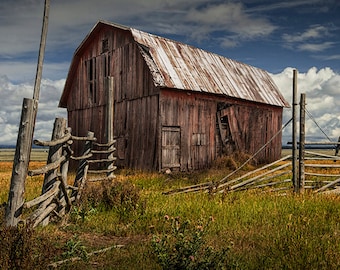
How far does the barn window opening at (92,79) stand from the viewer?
19.9m

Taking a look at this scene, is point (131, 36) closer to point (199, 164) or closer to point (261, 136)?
point (199, 164)

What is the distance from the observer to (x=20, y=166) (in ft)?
18.9

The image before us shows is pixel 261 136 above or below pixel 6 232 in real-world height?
above

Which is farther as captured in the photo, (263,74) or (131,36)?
(263,74)

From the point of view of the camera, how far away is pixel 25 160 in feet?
19.0

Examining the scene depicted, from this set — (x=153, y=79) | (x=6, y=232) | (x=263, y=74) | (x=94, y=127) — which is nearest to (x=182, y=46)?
(x=153, y=79)

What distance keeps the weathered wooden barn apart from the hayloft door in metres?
0.04

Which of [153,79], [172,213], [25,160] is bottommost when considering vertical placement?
[172,213]

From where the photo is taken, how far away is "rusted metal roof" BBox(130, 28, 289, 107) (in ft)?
55.0

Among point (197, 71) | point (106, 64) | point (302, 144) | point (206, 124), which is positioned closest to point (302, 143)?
point (302, 144)

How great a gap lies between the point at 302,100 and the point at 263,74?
15498 mm

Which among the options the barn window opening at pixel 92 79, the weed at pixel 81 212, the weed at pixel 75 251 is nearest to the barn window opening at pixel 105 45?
the barn window opening at pixel 92 79

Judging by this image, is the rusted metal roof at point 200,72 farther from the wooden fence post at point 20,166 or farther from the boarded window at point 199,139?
the wooden fence post at point 20,166

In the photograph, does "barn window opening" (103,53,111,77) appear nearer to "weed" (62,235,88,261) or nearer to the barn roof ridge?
the barn roof ridge
